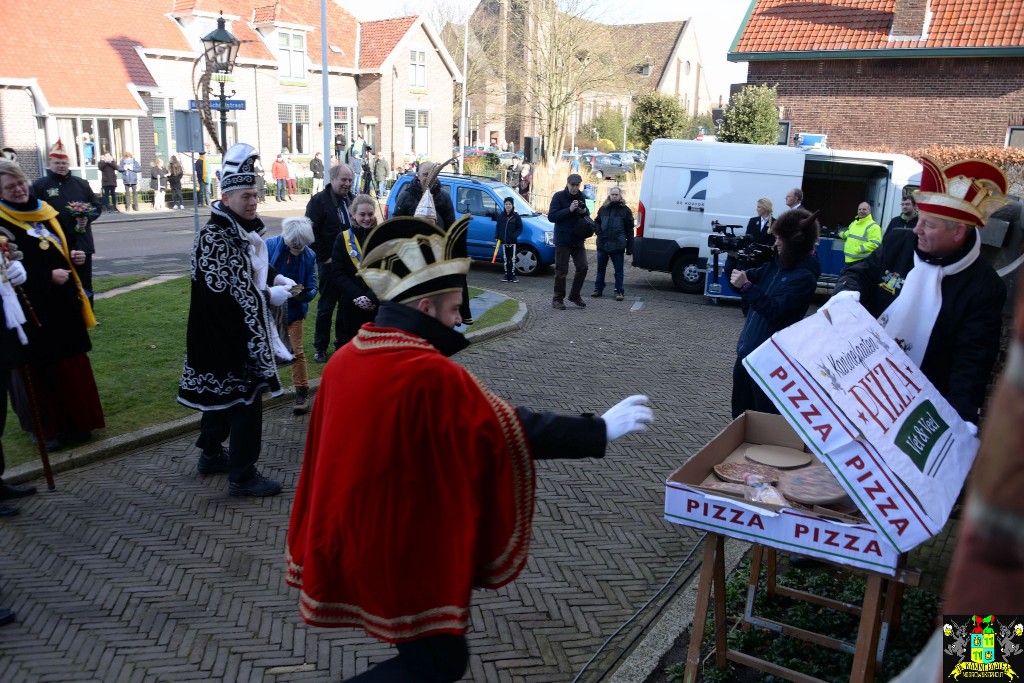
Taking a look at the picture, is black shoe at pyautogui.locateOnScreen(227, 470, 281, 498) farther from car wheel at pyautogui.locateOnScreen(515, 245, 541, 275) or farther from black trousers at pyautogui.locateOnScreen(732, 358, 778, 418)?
car wheel at pyautogui.locateOnScreen(515, 245, 541, 275)

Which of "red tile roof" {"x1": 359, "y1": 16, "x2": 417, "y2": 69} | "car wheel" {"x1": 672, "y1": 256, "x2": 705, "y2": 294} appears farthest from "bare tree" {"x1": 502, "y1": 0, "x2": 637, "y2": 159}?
"car wheel" {"x1": 672, "y1": 256, "x2": 705, "y2": 294}

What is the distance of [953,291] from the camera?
3.83 metres

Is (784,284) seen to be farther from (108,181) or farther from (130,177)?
(130,177)

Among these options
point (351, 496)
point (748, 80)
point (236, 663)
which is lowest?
point (236, 663)

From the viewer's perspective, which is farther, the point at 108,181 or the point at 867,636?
the point at 108,181

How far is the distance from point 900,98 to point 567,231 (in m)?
14.8

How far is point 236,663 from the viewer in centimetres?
383

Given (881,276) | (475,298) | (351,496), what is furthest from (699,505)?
(475,298)

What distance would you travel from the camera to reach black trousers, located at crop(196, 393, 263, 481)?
5.33 metres

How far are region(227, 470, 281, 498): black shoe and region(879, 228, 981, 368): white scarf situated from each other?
4007 mm

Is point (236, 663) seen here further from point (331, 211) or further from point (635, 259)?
point (635, 259)

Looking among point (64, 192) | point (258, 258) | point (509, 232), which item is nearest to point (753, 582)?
point (258, 258)

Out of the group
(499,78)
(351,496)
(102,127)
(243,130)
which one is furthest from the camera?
(499,78)

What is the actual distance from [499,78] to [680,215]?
39.9 meters
